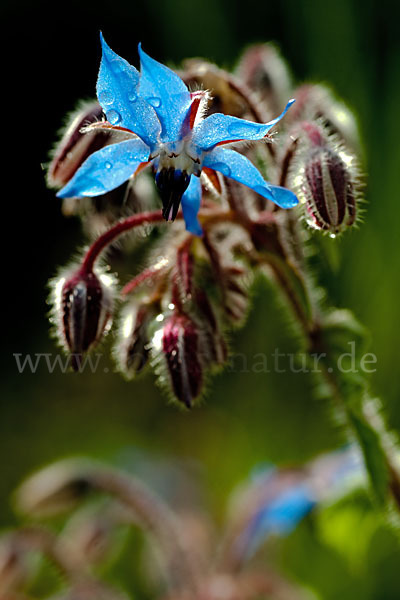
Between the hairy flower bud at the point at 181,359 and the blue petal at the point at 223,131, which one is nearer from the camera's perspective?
the blue petal at the point at 223,131

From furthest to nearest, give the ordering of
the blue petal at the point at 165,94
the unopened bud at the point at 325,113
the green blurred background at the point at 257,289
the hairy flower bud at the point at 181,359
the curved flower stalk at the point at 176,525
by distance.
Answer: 1. the green blurred background at the point at 257,289
2. the curved flower stalk at the point at 176,525
3. the unopened bud at the point at 325,113
4. the hairy flower bud at the point at 181,359
5. the blue petal at the point at 165,94

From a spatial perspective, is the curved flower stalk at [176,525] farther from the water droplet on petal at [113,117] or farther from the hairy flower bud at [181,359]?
the water droplet on petal at [113,117]

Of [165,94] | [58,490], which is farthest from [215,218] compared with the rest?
[58,490]

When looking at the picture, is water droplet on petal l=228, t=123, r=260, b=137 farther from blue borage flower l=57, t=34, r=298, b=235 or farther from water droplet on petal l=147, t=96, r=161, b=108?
water droplet on petal l=147, t=96, r=161, b=108

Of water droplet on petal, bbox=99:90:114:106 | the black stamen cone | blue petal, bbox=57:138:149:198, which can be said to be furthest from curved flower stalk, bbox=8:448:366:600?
water droplet on petal, bbox=99:90:114:106

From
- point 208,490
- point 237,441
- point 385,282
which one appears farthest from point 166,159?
point 237,441

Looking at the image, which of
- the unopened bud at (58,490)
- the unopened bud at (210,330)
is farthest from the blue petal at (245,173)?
the unopened bud at (58,490)

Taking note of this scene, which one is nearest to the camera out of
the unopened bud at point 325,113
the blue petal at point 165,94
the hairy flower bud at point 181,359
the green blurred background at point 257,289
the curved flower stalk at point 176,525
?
the blue petal at point 165,94

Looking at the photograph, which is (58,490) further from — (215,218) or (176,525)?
(215,218)
